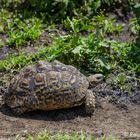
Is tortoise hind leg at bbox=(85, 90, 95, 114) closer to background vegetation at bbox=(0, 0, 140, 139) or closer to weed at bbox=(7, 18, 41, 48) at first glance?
background vegetation at bbox=(0, 0, 140, 139)

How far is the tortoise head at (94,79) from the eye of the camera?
7.05 m

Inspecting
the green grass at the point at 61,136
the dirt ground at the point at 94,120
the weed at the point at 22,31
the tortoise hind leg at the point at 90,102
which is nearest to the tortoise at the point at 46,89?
the tortoise hind leg at the point at 90,102

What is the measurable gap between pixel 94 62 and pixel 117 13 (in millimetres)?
2241

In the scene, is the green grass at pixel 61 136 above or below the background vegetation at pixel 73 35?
below

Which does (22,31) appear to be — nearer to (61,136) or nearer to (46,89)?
(46,89)

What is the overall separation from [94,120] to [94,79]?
0.58 m

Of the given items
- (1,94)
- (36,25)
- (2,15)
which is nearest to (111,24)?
(36,25)

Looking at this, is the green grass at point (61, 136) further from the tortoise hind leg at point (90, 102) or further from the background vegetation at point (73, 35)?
the background vegetation at point (73, 35)

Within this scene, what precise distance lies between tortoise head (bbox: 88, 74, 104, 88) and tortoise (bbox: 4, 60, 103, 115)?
21 cm

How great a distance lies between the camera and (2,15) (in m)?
9.34

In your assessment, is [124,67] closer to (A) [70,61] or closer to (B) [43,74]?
(A) [70,61]

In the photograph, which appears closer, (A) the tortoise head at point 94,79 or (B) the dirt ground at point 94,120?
(B) the dirt ground at point 94,120

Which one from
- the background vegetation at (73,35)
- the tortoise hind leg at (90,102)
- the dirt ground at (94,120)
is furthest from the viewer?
the background vegetation at (73,35)

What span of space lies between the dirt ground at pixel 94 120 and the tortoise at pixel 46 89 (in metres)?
0.16
